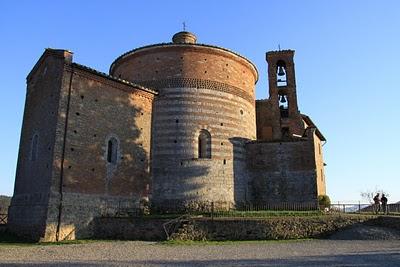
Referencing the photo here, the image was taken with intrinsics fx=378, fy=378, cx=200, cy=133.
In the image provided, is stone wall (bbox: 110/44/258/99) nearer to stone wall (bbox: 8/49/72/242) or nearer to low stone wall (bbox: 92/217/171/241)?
stone wall (bbox: 8/49/72/242)

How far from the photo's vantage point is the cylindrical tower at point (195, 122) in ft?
71.6

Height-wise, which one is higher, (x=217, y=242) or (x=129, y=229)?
(x=129, y=229)

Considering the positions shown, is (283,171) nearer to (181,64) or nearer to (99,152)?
(181,64)

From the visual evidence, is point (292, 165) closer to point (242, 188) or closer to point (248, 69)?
point (242, 188)

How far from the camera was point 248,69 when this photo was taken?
87.1 ft

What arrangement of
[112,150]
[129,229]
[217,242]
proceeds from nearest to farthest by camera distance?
[217,242], [129,229], [112,150]

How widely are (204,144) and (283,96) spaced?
33.0 feet

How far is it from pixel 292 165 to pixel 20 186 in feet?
53.1

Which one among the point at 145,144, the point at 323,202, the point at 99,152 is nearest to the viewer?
the point at 99,152

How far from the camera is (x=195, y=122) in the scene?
2273 centimetres

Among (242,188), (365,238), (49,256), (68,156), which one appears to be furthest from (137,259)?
(242,188)

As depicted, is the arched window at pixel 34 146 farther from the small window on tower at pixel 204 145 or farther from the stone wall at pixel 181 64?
the small window on tower at pixel 204 145

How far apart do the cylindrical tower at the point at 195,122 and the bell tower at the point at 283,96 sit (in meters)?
3.92

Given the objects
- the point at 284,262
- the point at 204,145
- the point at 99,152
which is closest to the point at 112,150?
the point at 99,152
